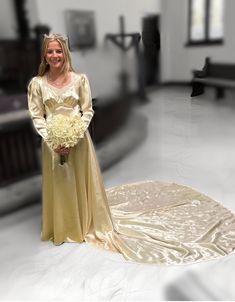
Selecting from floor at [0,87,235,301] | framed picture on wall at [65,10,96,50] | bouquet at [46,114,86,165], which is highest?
framed picture on wall at [65,10,96,50]

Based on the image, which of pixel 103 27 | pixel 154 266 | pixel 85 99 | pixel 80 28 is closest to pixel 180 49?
pixel 103 27

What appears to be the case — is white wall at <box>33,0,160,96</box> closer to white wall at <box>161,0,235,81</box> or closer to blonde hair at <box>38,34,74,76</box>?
white wall at <box>161,0,235,81</box>

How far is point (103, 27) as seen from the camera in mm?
2109

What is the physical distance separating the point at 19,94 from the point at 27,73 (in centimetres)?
14

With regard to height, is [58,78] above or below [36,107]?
above

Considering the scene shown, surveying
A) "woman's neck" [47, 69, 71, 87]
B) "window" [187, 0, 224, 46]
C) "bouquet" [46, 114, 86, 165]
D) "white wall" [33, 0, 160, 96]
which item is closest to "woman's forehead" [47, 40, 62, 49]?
"woman's neck" [47, 69, 71, 87]

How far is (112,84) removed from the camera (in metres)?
2.28

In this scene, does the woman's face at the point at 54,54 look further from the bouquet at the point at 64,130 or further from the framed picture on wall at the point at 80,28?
the framed picture on wall at the point at 80,28

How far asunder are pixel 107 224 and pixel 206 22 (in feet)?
4.35

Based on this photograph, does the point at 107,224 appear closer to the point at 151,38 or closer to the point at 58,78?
the point at 58,78

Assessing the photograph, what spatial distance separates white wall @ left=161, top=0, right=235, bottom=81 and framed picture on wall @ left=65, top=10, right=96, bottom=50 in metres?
0.46

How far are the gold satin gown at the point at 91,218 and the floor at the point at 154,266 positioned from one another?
73mm

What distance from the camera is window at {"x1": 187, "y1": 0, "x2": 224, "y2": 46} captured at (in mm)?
1958

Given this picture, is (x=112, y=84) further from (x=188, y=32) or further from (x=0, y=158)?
(x=0, y=158)
